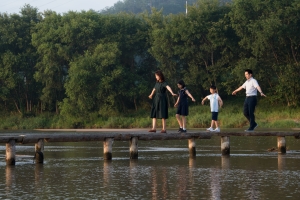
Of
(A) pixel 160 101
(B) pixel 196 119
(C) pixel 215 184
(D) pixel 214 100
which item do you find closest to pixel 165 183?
(C) pixel 215 184

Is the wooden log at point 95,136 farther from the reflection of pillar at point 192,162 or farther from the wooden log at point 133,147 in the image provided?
the reflection of pillar at point 192,162

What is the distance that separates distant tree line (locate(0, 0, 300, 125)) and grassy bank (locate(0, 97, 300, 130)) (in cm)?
111

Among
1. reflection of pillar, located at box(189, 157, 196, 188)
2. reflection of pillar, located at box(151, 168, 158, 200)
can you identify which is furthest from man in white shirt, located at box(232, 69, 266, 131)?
reflection of pillar, located at box(151, 168, 158, 200)

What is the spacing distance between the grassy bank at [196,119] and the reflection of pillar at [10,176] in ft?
114

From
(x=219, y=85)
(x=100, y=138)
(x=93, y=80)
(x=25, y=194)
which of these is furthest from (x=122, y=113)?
(x=25, y=194)

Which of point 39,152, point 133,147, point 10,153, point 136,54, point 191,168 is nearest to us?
point 191,168

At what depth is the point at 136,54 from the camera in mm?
72938

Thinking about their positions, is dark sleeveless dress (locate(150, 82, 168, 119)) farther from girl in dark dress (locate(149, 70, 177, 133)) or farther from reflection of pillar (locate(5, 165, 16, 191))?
reflection of pillar (locate(5, 165, 16, 191))

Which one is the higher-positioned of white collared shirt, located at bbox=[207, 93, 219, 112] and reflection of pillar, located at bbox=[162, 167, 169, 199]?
white collared shirt, located at bbox=[207, 93, 219, 112]

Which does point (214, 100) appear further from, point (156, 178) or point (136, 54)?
point (136, 54)

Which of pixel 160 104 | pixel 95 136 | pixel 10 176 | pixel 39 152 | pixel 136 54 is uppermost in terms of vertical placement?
pixel 136 54

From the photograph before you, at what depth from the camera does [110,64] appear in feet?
217

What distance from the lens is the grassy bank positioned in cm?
5447

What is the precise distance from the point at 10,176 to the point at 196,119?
40764mm
